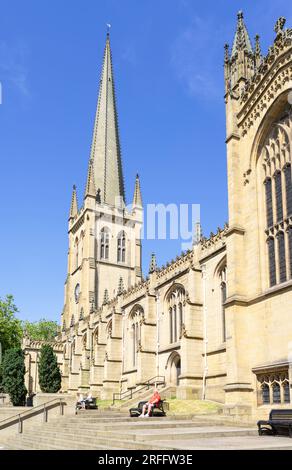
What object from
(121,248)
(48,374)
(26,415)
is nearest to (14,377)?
(48,374)

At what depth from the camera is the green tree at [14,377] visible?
44.4 meters

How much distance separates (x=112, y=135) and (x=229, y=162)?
54650 millimetres

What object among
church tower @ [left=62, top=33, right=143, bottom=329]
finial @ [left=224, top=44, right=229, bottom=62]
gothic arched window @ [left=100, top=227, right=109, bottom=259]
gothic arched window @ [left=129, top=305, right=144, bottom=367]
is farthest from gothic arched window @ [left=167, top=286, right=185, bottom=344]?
gothic arched window @ [left=100, top=227, right=109, bottom=259]

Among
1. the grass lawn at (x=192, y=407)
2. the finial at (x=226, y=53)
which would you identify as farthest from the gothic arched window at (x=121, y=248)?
the finial at (x=226, y=53)

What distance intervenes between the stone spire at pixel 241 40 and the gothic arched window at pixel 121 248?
44962mm

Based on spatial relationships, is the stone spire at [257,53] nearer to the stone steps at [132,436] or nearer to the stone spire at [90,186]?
the stone steps at [132,436]

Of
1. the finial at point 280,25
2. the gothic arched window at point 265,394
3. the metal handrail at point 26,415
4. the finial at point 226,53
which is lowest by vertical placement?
the metal handrail at point 26,415

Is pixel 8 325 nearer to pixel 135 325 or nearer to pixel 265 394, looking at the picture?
pixel 135 325

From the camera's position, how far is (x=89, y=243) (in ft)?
221

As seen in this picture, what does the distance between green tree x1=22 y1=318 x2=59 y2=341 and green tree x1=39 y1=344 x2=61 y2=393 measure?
35314mm

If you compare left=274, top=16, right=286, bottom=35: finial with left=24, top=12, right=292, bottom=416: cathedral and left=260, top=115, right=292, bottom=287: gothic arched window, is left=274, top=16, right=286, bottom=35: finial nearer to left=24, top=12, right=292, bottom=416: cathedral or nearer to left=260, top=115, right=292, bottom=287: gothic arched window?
left=24, top=12, right=292, bottom=416: cathedral

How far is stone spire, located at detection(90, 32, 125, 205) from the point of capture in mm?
74875
